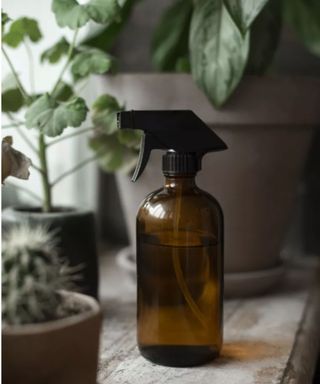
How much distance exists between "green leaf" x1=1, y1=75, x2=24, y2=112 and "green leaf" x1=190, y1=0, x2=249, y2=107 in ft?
0.78

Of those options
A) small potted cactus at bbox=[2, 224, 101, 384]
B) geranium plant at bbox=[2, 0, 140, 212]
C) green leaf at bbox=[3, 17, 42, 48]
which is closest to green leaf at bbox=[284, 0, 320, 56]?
geranium plant at bbox=[2, 0, 140, 212]

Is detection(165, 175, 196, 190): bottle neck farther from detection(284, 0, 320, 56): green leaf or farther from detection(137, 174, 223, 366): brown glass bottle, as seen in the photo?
detection(284, 0, 320, 56): green leaf

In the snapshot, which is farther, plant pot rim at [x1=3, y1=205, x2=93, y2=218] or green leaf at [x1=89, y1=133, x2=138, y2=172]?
green leaf at [x1=89, y1=133, x2=138, y2=172]

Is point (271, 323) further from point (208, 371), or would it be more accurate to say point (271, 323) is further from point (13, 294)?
point (13, 294)

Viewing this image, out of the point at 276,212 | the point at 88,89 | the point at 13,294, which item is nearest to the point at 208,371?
the point at 13,294

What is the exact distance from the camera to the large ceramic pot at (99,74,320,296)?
0.98 metres

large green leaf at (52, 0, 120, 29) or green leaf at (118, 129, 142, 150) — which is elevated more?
large green leaf at (52, 0, 120, 29)

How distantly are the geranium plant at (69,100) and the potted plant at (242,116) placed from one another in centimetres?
7

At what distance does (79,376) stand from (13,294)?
0.09 metres

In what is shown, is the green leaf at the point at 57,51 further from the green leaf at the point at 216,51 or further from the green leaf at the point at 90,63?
the green leaf at the point at 216,51

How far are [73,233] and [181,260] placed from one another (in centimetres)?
21

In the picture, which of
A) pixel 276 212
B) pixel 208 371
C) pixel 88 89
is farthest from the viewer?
pixel 88 89

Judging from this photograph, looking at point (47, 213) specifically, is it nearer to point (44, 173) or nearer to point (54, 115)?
point (44, 173)

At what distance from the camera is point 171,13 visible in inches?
45.3
